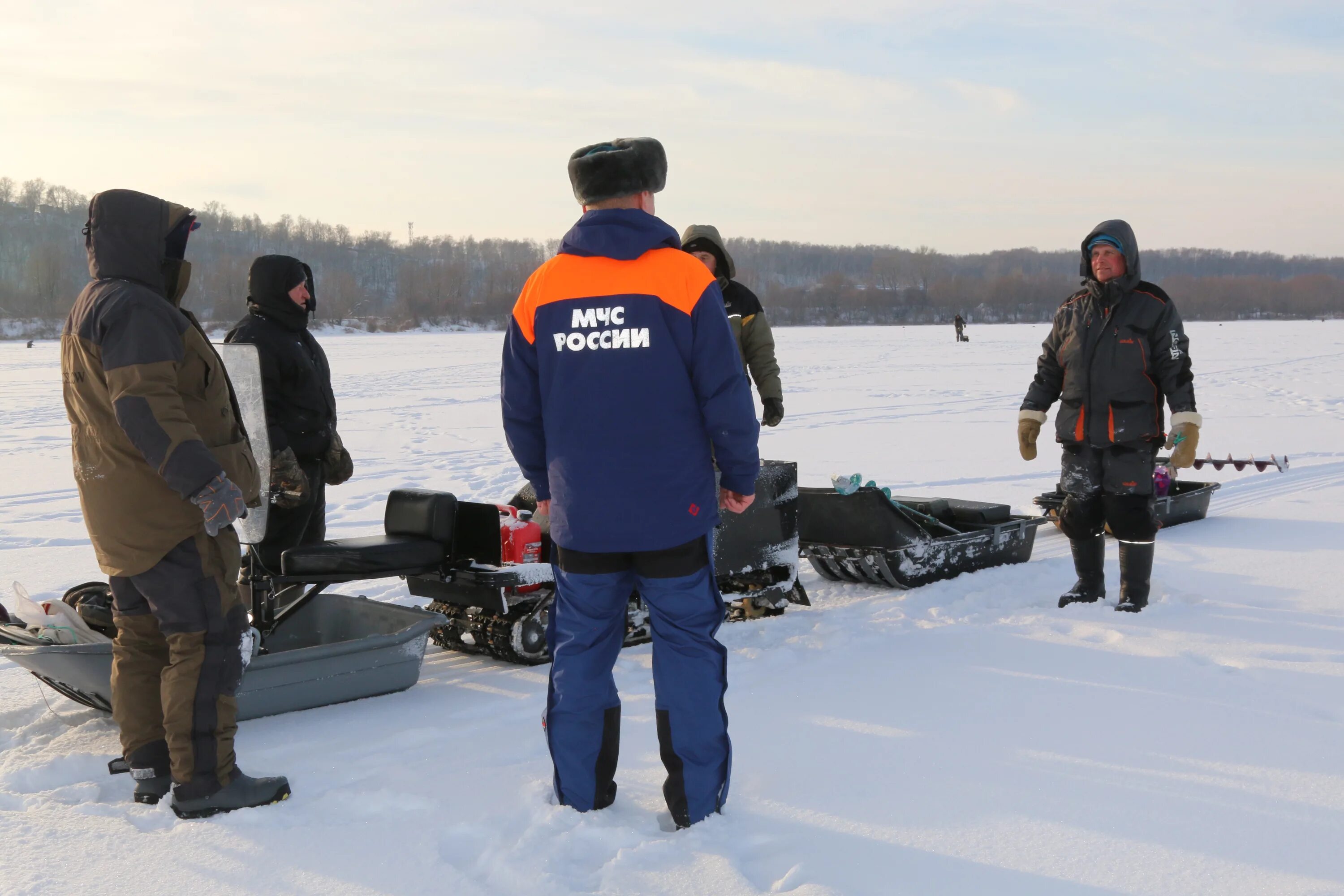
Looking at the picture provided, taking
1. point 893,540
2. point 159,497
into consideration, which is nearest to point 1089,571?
point 893,540

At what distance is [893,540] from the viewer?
15.7 ft

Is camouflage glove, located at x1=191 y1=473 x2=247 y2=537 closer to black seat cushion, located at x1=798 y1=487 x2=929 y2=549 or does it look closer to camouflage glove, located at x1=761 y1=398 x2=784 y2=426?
camouflage glove, located at x1=761 y1=398 x2=784 y2=426

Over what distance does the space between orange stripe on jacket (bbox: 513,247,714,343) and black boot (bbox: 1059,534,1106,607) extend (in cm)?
282

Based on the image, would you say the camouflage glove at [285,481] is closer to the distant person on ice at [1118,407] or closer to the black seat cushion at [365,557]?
the black seat cushion at [365,557]

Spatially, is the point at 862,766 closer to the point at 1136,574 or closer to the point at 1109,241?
the point at 1136,574

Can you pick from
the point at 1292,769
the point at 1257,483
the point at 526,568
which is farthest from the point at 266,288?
the point at 1257,483

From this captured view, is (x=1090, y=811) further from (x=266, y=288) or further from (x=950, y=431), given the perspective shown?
(x=950, y=431)

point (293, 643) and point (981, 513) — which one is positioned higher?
point (981, 513)

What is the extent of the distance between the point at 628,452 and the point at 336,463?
224 cm

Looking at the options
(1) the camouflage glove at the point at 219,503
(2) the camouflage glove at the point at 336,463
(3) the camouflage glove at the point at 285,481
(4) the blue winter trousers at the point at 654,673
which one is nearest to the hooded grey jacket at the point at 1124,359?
(4) the blue winter trousers at the point at 654,673

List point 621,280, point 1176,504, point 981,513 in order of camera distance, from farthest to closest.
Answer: point 1176,504, point 981,513, point 621,280

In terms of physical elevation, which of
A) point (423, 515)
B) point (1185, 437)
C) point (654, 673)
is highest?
point (1185, 437)

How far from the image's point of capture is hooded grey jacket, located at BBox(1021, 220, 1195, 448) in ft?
14.1

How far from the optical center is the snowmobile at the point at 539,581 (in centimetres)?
385
